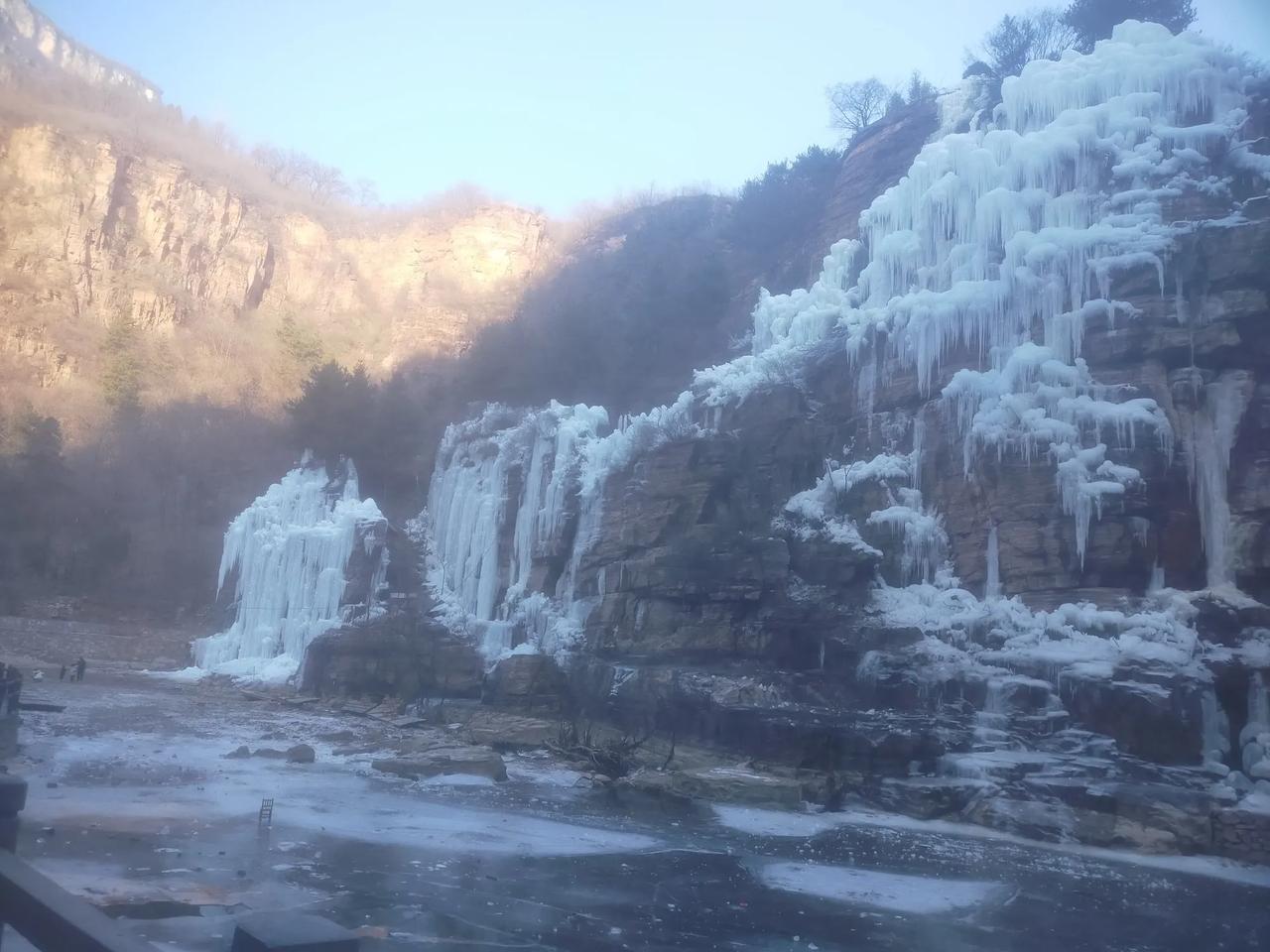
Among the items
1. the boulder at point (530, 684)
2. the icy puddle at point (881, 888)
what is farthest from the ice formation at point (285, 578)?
the icy puddle at point (881, 888)

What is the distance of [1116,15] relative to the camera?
30.3 m

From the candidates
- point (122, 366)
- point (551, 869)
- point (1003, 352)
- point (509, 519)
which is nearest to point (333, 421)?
point (509, 519)

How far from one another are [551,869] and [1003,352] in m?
16.3

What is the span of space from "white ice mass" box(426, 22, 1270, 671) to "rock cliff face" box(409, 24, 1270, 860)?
67mm

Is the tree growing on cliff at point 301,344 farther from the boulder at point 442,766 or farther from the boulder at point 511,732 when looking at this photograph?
the boulder at point 442,766

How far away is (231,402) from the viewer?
4128cm

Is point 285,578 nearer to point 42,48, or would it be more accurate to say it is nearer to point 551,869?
point 551,869

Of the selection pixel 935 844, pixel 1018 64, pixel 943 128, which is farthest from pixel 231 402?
pixel 935 844

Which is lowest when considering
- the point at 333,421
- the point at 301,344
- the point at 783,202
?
the point at 333,421

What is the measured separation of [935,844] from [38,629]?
91.1 feet

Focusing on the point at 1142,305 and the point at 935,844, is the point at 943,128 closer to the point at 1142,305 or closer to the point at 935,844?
the point at 1142,305

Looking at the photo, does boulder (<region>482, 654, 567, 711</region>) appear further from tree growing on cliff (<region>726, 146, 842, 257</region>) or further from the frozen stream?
tree growing on cliff (<region>726, 146, 842, 257</region>)

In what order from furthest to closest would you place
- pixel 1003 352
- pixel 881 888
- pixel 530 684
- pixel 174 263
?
pixel 174 263, pixel 530 684, pixel 1003 352, pixel 881 888

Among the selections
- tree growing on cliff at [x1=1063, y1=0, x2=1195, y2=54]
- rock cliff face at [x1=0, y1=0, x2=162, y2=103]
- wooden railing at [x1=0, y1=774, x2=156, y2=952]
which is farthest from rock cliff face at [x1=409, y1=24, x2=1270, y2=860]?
rock cliff face at [x1=0, y1=0, x2=162, y2=103]
